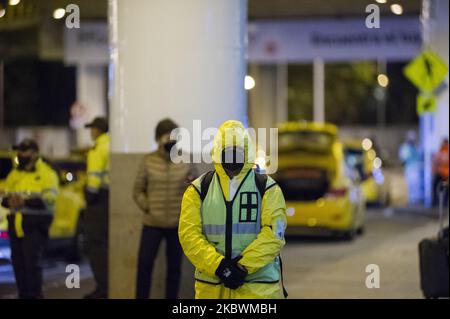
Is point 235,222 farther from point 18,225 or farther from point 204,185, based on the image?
point 18,225

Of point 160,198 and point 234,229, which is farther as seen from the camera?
point 160,198

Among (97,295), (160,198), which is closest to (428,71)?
(97,295)

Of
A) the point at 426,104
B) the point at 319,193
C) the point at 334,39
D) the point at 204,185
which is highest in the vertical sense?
the point at 334,39

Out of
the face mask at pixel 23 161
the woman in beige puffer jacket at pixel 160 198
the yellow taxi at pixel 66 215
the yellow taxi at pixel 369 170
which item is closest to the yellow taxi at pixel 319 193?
the yellow taxi at pixel 66 215

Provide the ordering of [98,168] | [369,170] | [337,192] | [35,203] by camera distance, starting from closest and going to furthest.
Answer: [35,203], [98,168], [337,192], [369,170]

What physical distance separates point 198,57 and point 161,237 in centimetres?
195

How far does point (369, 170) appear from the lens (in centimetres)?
2702

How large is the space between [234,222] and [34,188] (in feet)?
17.6

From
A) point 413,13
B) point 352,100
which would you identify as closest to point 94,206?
point 413,13

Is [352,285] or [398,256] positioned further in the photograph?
[398,256]

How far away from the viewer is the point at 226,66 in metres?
11.4

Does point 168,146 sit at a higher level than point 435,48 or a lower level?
lower

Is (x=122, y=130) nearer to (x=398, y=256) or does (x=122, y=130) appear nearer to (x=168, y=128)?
(x=168, y=128)

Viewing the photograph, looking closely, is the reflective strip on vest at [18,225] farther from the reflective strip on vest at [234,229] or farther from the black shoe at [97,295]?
the reflective strip on vest at [234,229]
